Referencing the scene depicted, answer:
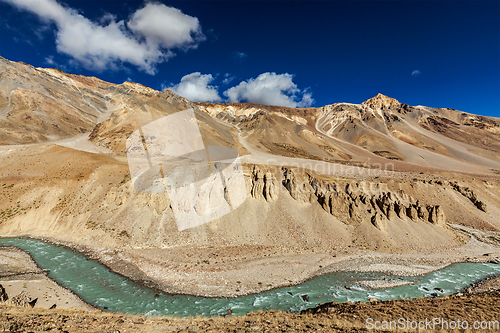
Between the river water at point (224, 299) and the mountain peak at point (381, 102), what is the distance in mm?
167386

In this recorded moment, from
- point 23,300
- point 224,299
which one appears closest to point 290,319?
point 224,299

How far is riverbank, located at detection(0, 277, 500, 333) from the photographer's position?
912 cm

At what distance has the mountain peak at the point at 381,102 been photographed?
15900 centimetres

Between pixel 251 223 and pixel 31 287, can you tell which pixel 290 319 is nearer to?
pixel 251 223

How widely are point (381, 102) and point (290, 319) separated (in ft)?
626

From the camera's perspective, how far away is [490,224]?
94.1 ft

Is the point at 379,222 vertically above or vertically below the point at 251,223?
above

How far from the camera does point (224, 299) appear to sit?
50.1 feet

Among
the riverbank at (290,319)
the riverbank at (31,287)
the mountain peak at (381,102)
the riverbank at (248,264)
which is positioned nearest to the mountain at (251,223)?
the riverbank at (248,264)

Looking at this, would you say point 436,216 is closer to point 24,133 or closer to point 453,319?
point 453,319

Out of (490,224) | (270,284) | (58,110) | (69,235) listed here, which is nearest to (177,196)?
(69,235)

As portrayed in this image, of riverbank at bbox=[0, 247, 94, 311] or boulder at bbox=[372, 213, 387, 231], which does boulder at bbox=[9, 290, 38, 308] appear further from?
boulder at bbox=[372, 213, 387, 231]

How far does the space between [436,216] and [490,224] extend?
39.0ft

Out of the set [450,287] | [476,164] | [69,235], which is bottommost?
[450,287]
